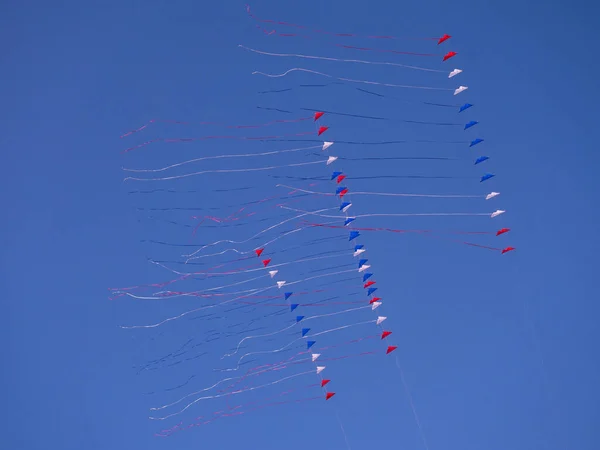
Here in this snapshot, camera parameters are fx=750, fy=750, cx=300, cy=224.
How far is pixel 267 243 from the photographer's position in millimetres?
2898

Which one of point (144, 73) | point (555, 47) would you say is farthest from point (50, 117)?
point (555, 47)

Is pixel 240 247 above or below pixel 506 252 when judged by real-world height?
above

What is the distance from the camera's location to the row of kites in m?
2.88

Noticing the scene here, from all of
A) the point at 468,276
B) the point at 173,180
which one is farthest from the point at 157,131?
the point at 468,276

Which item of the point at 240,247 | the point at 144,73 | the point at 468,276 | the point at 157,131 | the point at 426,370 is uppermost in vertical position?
the point at 144,73

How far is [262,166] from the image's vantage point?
291 centimetres

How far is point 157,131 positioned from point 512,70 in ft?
4.82

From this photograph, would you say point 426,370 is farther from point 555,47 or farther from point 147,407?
point 555,47

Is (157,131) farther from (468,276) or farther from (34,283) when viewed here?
(468,276)

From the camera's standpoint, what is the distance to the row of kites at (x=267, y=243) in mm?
2875

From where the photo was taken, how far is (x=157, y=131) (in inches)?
113

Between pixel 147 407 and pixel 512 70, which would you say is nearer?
pixel 147 407

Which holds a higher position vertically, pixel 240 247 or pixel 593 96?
pixel 593 96

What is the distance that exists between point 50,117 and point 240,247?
89cm
